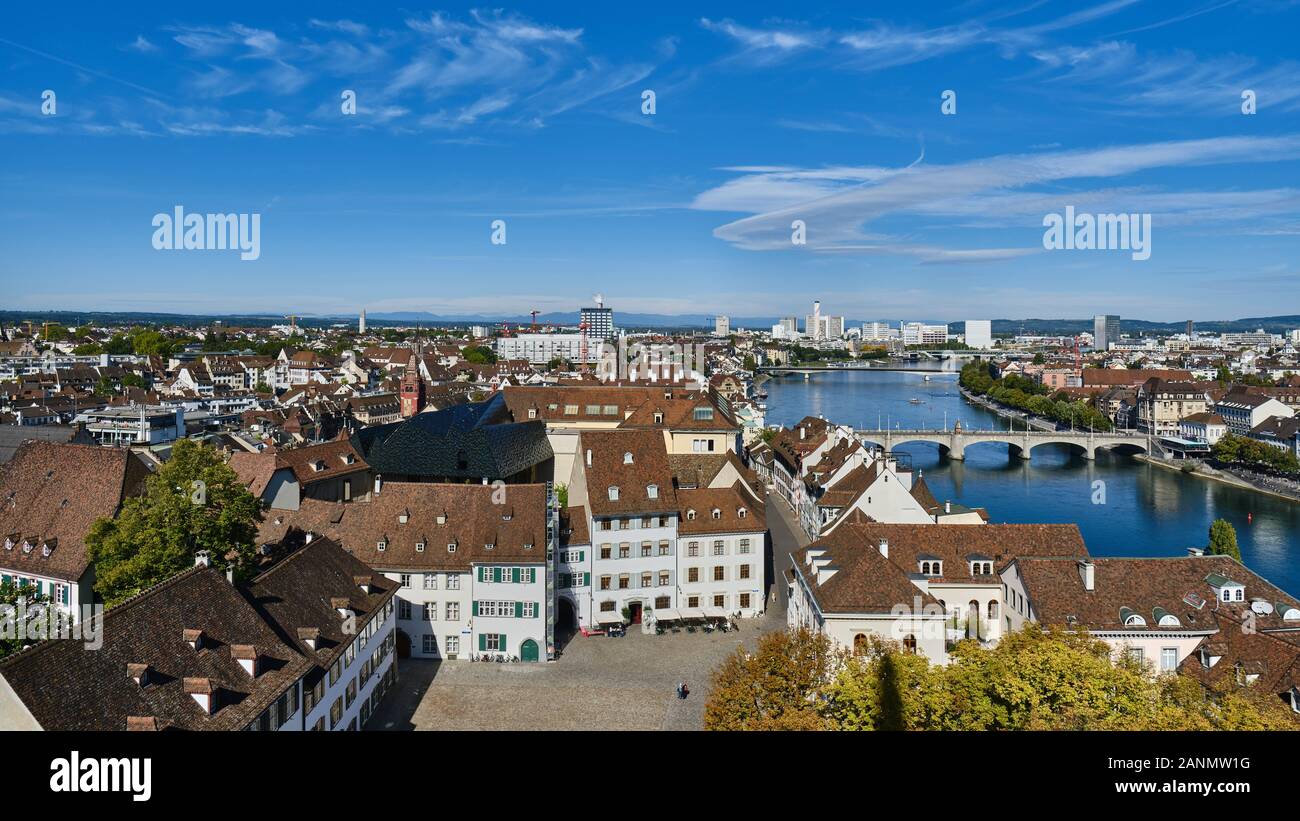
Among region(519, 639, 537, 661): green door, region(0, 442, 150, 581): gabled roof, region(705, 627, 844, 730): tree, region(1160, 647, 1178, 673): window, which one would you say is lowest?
region(519, 639, 537, 661): green door

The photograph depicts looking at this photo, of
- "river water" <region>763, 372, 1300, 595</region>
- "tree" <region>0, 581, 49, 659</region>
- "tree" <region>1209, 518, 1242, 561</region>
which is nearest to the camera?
"tree" <region>0, 581, 49, 659</region>

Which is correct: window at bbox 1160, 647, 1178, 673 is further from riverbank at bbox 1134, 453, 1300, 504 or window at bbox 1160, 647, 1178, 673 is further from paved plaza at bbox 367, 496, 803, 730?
riverbank at bbox 1134, 453, 1300, 504

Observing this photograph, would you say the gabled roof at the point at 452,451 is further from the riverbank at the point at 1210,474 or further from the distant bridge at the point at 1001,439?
the riverbank at the point at 1210,474

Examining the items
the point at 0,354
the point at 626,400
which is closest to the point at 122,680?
the point at 626,400

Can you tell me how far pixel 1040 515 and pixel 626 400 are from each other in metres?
22.3

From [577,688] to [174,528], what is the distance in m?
9.08

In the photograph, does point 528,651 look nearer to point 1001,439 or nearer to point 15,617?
Answer: point 15,617

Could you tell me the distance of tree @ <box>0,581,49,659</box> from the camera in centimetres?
1523

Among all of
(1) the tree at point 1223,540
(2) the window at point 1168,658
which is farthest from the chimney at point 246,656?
(1) the tree at point 1223,540

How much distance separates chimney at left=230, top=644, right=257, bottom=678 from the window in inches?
650

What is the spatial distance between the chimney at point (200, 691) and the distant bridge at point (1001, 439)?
180 feet

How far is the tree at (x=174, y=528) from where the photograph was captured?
17078mm

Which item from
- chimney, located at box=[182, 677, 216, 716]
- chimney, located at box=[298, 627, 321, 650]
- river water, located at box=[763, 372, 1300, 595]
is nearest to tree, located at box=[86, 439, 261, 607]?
chimney, located at box=[298, 627, 321, 650]
